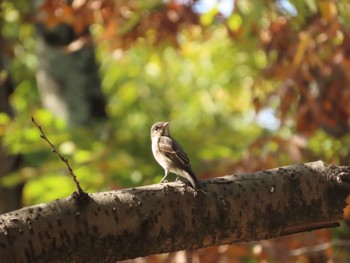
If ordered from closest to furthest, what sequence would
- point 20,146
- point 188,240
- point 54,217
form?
point 54,217
point 188,240
point 20,146

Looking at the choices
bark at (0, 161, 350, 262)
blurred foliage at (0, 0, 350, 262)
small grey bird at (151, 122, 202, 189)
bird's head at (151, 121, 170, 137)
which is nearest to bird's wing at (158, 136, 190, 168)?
small grey bird at (151, 122, 202, 189)

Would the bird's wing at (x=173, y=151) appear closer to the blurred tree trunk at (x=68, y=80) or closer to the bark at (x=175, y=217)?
the bark at (x=175, y=217)

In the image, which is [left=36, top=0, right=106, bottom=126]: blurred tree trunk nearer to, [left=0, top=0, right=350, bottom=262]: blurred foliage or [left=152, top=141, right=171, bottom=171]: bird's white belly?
[left=0, top=0, right=350, bottom=262]: blurred foliage

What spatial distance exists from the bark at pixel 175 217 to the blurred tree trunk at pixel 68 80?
5542mm

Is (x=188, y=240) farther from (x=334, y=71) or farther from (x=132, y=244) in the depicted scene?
(x=334, y=71)

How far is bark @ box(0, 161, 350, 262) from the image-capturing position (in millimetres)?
2914

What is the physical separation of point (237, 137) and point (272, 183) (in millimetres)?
4329

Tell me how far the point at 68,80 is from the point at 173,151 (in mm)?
4732

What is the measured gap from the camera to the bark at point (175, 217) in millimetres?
2914

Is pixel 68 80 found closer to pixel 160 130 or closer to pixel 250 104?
pixel 250 104

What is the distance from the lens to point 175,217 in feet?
10.3

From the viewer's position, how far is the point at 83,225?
2965 millimetres

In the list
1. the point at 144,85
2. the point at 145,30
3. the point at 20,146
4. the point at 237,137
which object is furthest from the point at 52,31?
the point at 144,85

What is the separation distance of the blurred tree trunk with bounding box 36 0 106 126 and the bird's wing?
14.1ft
